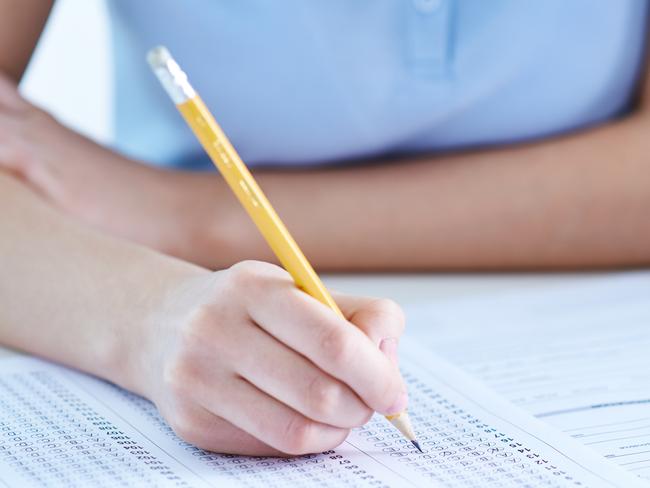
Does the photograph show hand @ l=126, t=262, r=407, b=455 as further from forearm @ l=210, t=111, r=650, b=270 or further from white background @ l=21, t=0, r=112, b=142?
white background @ l=21, t=0, r=112, b=142

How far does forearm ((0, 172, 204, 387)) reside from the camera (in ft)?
1.86

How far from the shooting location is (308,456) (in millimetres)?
493

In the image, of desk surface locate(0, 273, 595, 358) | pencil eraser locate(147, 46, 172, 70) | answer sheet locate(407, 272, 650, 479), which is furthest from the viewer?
desk surface locate(0, 273, 595, 358)

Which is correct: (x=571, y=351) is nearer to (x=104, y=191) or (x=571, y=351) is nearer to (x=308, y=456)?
(x=308, y=456)

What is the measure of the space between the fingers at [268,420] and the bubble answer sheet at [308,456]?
2 cm

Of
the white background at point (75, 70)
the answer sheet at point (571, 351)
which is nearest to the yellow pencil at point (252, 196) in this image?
the answer sheet at point (571, 351)

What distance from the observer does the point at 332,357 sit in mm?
444

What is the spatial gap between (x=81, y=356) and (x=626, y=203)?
1.44ft

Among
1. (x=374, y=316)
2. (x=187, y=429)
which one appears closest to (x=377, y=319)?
(x=374, y=316)

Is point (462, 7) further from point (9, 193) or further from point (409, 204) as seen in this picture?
point (9, 193)

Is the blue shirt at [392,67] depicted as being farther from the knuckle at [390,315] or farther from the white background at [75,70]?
the white background at [75,70]

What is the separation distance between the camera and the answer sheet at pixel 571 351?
1.76 ft

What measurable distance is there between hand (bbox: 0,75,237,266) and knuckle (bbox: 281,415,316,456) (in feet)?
1.16

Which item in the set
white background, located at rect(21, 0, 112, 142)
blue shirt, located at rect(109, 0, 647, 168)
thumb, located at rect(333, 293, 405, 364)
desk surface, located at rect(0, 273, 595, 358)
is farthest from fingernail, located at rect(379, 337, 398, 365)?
white background, located at rect(21, 0, 112, 142)
